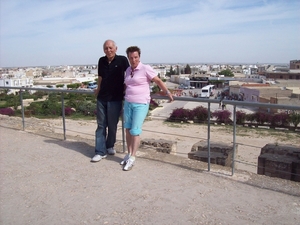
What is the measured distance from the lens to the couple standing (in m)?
4.07

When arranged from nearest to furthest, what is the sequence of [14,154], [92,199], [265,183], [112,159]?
1. [92,199]
2. [265,183]
3. [112,159]
4. [14,154]

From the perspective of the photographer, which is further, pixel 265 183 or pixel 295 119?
pixel 295 119

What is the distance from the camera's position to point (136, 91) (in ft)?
13.4

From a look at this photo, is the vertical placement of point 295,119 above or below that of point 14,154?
above

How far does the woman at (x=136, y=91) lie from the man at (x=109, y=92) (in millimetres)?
305

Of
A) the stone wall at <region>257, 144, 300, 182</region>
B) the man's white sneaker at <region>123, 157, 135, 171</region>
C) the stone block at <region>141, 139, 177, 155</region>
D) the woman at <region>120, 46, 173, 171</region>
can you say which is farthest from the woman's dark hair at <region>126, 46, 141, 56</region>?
the stone block at <region>141, 139, 177, 155</region>

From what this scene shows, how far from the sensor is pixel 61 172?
4.24m

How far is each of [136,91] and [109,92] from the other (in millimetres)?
605

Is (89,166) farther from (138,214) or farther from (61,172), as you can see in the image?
(138,214)

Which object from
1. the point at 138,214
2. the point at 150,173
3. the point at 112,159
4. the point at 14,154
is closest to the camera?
the point at 138,214

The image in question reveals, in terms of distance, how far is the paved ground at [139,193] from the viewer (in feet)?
9.78

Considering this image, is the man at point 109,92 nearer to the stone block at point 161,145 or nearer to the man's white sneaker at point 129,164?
the man's white sneaker at point 129,164

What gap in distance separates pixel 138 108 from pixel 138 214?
1.55 metres

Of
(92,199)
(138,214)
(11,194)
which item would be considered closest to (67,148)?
(11,194)
